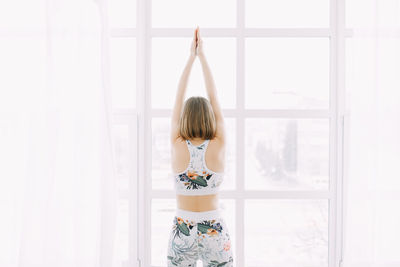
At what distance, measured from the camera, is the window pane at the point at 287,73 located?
2.11 metres

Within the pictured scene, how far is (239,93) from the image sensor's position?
6.81 ft

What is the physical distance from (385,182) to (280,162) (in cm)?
65

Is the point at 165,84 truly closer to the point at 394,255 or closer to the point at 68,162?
the point at 68,162

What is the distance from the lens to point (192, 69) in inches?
83.6

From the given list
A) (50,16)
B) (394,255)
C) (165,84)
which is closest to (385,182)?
(394,255)

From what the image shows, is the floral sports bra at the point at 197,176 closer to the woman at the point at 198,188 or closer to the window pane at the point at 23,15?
the woman at the point at 198,188

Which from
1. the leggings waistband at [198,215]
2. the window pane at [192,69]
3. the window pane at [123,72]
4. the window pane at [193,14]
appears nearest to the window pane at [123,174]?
the window pane at [123,72]

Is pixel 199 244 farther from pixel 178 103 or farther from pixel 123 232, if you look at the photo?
pixel 178 103

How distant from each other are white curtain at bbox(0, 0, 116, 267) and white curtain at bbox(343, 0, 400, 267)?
4.41 feet

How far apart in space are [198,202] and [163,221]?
0.62 m

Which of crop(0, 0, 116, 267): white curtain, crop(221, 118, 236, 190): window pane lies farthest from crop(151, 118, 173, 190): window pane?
crop(0, 0, 116, 267): white curtain

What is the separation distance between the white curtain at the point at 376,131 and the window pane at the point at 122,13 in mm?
1249

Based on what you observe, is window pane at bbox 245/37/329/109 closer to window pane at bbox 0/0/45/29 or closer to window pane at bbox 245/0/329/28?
window pane at bbox 245/0/329/28

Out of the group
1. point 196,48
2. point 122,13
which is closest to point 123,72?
point 122,13
